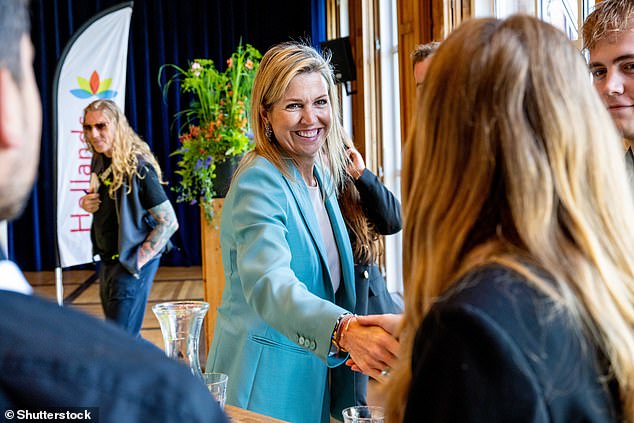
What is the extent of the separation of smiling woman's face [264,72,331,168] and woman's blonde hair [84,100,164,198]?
6.71ft

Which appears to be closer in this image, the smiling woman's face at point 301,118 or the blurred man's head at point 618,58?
the blurred man's head at point 618,58

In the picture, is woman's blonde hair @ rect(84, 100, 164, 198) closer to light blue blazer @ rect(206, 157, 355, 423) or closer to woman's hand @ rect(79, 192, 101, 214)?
woman's hand @ rect(79, 192, 101, 214)

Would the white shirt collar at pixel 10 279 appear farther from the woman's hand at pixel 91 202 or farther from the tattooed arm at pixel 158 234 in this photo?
the woman's hand at pixel 91 202

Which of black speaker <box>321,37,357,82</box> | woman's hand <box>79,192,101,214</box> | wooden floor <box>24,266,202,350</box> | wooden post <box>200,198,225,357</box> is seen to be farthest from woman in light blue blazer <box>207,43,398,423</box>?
wooden floor <box>24,266,202,350</box>

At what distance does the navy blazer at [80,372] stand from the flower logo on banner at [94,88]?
24.7 feet

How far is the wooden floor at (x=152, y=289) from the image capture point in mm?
7805

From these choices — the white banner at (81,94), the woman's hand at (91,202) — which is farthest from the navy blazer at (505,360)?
the white banner at (81,94)

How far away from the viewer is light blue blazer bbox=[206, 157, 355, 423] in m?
1.78

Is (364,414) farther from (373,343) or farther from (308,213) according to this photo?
(308,213)

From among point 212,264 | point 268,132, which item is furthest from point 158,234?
point 268,132

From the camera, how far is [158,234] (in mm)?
4082

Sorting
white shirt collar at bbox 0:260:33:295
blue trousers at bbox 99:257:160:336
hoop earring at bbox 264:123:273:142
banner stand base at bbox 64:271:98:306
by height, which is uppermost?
hoop earring at bbox 264:123:273:142

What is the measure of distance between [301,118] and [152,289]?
24.2 ft

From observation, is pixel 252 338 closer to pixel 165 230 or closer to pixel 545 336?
pixel 545 336
